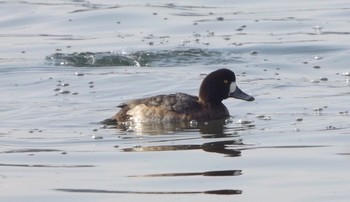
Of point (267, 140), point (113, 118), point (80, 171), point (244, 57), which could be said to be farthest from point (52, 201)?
point (244, 57)

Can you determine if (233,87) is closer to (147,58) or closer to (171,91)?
(171,91)

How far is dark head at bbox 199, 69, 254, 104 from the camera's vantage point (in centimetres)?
1608

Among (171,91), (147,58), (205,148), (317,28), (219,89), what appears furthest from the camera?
(317,28)

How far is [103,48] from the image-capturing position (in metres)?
21.5

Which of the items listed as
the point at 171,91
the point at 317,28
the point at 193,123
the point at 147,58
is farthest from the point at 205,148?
the point at 317,28

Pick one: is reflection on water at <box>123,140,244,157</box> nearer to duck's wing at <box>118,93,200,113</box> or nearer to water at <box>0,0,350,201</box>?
water at <box>0,0,350,201</box>

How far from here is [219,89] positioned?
16156 mm

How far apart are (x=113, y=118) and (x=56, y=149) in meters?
2.54

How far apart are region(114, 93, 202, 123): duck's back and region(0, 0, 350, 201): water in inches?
10.9

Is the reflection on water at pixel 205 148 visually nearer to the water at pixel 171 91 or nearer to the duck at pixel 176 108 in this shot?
the water at pixel 171 91

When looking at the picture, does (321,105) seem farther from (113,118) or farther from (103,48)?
(103,48)

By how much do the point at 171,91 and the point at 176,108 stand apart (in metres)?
2.31

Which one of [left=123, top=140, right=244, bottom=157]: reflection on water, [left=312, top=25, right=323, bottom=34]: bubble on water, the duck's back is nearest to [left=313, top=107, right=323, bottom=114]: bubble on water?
the duck's back

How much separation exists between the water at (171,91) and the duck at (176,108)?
11.4 inches
